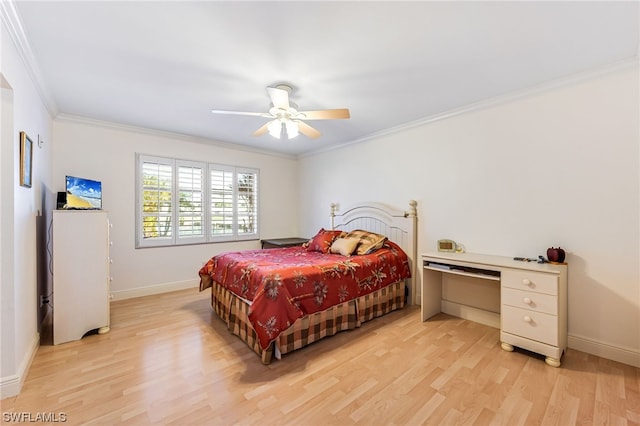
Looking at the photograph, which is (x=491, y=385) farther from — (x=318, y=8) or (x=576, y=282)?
(x=318, y=8)

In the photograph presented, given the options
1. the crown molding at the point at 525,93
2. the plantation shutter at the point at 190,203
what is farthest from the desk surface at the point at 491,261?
the plantation shutter at the point at 190,203

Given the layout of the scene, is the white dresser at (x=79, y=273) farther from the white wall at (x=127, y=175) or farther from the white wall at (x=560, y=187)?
the white wall at (x=560, y=187)

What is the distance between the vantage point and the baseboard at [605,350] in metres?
2.10

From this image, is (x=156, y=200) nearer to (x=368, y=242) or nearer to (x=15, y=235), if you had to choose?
(x=15, y=235)

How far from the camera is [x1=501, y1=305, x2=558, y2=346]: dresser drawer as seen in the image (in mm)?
2098

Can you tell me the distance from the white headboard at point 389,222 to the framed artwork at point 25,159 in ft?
11.8

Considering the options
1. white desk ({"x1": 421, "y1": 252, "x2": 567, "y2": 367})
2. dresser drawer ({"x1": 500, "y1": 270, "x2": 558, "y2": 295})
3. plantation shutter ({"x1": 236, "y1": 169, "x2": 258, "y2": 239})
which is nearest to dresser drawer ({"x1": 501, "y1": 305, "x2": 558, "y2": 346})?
white desk ({"x1": 421, "y1": 252, "x2": 567, "y2": 367})

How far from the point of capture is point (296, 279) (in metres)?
2.34

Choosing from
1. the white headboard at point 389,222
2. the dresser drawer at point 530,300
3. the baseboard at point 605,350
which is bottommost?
the baseboard at point 605,350

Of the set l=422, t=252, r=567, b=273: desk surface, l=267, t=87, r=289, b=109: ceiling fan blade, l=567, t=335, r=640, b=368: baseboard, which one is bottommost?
l=567, t=335, r=640, b=368: baseboard

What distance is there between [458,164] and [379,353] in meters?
2.26

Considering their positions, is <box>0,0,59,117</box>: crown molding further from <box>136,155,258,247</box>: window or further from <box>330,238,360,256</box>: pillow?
<box>330,238,360,256</box>: pillow

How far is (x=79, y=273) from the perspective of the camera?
8.30ft

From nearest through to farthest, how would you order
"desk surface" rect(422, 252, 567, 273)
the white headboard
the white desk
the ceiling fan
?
1. the white desk
2. "desk surface" rect(422, 252, 567, 273)
3. the ceiling fan
4. the white headboard
